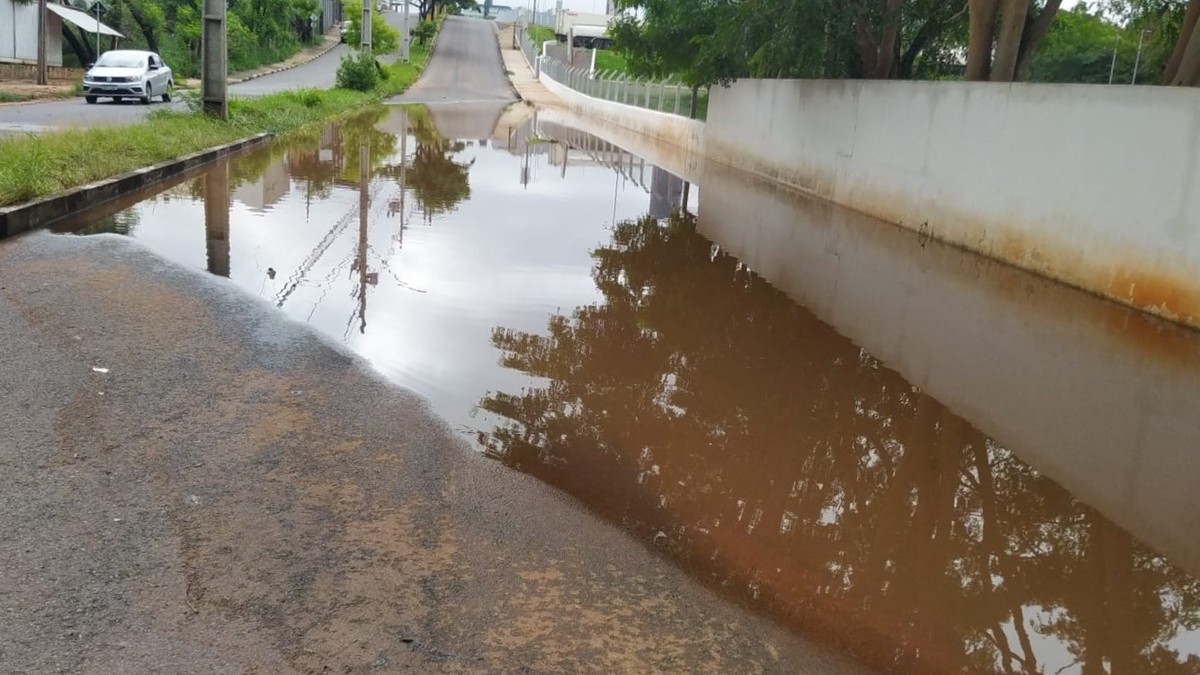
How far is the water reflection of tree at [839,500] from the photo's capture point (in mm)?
4238

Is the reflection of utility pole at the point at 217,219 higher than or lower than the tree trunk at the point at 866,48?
lower

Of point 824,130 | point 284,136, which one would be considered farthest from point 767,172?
point 284,136

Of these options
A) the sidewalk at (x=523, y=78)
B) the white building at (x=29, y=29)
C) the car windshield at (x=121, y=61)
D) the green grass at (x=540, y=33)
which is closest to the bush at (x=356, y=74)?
the white building at (x=29, y=29)

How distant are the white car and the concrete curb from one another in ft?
50.7

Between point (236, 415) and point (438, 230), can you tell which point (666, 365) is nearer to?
point (236, 415)

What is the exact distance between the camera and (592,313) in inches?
362

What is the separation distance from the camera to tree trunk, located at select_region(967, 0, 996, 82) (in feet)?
49.6

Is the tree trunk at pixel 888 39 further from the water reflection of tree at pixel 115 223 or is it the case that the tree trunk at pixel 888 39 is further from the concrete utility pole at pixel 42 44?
the concrete utility pole at pixel 42 44

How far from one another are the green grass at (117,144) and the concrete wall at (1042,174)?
1078 cm

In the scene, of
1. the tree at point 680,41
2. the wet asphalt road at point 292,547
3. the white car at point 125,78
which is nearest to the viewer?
the wet asphalt road at point 292,547

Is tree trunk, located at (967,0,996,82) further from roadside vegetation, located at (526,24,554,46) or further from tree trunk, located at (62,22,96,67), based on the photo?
roadside vegetation, located at (526,24,554,46)

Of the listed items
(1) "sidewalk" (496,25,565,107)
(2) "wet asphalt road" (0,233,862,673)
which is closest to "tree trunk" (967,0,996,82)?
(2) "wet asphalt road" (0,233,862,673)

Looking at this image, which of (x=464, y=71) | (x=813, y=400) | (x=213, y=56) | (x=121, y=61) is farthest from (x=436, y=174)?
(x=464, y=71)

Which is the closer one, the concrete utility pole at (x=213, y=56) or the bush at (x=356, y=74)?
the concrete utility pole at (x=213, y=56)
